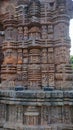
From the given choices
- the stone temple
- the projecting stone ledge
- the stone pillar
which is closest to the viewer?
the projecting stone ledge

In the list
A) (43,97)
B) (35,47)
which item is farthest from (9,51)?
(43,97)

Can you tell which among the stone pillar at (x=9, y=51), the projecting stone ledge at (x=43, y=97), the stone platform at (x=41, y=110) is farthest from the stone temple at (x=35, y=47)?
the projecting stone ledge at (x=43, y=97)

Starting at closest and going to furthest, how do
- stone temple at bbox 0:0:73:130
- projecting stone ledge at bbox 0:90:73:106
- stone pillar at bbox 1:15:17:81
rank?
projecting stone ledge at bbox 0:90:73:106 → stone temple at bbox 0:0:73:130 → stone pillar at bbox 1:15:17:81

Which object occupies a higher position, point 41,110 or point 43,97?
point 43,97

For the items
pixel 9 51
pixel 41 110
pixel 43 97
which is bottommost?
pixel 41 110

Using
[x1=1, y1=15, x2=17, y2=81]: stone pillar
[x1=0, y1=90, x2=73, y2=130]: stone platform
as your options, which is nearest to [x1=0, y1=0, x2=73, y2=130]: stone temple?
[x1=1, y1=15, x2=17, y2=81]: stone pillar

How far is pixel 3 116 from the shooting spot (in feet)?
16.4

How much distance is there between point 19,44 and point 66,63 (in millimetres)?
1570

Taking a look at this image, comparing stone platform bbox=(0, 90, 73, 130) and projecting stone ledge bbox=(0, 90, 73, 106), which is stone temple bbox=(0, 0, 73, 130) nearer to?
stone platform bbox=(0, 90, 73, 130)

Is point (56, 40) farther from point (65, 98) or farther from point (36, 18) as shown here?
point (65, 98)

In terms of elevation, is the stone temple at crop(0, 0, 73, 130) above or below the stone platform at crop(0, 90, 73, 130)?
above

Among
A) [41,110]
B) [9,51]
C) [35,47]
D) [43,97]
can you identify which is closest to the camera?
[43,97]

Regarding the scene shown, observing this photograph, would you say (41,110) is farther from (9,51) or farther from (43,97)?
(9,51)

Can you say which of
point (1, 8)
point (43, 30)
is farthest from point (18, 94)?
point (1, 8)
